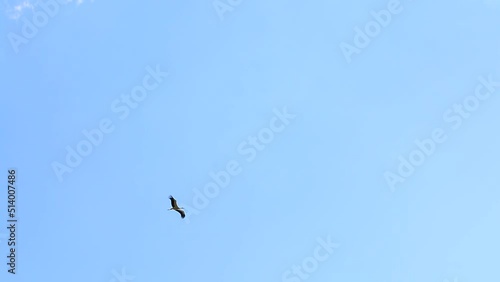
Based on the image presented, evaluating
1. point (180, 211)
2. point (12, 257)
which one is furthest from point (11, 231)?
point (180, 211)

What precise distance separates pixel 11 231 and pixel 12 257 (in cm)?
280

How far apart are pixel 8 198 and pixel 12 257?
633cm

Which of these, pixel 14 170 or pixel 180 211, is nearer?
pixel 180 211

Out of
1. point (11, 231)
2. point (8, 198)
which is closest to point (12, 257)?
point (11, 231)

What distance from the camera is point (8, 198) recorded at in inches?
2181

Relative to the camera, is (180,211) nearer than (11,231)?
Yes

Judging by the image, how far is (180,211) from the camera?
49781 millimetres

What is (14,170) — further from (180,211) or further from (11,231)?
(180,211)

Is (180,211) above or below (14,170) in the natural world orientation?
below

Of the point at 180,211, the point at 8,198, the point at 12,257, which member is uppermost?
the point at 8,198

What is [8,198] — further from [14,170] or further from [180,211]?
[180,211]

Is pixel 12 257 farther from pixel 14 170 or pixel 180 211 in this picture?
pixel 180 211

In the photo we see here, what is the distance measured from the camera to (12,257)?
56406 mm

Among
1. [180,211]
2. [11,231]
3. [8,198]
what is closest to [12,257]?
[11,231]
